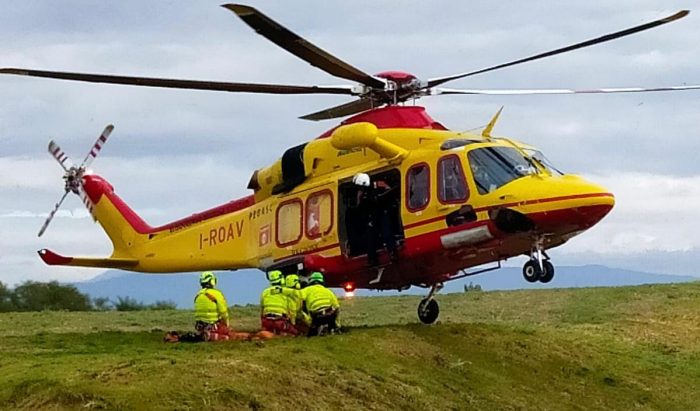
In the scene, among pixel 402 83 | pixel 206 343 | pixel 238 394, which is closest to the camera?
pixel 238 394

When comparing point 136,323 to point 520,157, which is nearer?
point 520,157

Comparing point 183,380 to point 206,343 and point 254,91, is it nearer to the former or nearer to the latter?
point 206,343

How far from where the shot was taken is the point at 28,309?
39438 millimetres

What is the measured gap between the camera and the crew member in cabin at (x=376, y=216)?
1789cm

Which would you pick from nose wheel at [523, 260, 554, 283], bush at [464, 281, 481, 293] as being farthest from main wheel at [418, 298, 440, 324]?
bush at [464, 281, 481, 293]

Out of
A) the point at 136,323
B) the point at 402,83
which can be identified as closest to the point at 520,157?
the point at 402,83

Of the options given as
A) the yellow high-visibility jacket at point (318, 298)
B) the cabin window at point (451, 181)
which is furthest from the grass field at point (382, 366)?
the cabin window at point (451, 181)

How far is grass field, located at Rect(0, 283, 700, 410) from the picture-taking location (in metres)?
12.6

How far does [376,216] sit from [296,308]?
1995mm

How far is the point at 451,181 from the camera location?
17203mm

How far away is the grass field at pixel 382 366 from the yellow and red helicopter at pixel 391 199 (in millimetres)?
1310

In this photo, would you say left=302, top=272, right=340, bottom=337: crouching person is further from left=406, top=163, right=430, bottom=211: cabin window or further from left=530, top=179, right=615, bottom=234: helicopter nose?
left=530, top=179, right=615, bottom=234: helicopter nose

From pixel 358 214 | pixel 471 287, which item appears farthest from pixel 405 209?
pixel 471 287

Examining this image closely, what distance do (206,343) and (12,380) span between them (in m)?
3.54
